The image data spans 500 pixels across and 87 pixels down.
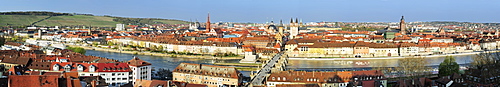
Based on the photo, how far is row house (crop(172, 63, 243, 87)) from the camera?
16.3 meters

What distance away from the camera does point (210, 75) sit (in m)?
16.7

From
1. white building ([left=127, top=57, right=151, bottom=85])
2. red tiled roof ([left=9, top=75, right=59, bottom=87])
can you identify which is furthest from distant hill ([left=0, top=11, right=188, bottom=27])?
red tiled roof ([left=9, top=75, right=59, bottom=87])

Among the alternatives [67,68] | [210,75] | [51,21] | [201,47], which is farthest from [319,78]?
[51,21]

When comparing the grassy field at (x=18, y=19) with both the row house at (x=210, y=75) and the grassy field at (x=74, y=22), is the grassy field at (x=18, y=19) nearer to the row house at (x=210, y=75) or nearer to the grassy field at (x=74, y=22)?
the grassy field at (x=74, y=22)

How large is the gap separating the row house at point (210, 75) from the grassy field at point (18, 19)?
2589 inches

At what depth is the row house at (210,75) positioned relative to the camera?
16.3 meters

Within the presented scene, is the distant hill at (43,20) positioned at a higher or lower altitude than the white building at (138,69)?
higher

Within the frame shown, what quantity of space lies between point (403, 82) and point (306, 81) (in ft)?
10.3

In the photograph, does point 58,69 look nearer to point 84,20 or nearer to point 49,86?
point 49,86

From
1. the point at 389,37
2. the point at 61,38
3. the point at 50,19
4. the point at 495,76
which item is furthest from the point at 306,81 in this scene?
the point at 50,19

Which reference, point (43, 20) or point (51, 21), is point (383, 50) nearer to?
point (51, 21)

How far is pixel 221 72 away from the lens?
16.6 metres

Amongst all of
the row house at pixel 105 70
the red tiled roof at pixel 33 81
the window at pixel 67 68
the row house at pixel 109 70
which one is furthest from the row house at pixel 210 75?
the red tiled roof at pixel 33 81

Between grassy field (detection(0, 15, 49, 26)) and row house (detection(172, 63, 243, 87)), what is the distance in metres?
65.8
